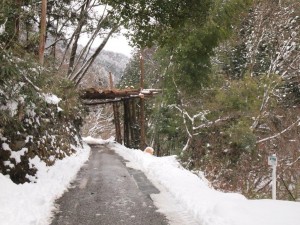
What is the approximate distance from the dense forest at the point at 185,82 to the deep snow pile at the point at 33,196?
442mm

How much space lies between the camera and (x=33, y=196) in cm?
744

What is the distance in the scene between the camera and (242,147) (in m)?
19.3

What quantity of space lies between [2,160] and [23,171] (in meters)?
0.66

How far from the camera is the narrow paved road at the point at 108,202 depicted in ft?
21.2

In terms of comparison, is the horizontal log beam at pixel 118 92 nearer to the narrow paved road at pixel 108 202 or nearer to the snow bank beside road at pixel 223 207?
the narrow paved road at pixel 108 202

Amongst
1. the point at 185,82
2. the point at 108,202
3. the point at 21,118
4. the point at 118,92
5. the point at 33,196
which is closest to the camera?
the point at 33,196

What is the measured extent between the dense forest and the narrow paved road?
4.80 ft

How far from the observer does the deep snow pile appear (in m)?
6.08

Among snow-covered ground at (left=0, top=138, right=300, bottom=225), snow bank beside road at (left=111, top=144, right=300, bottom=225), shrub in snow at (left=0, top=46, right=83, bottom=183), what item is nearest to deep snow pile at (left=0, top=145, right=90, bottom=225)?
snow-covered ground at (left=0, top=138, right=300, bottom=225)

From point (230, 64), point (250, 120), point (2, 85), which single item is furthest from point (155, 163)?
point (230, 64)

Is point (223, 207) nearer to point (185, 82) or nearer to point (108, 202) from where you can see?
point (108, 202)

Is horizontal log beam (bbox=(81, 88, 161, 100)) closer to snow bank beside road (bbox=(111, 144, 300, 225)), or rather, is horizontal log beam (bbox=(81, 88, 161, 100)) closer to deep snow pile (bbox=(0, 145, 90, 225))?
deep snow pile (bbox=(0, 145, 90, 225))

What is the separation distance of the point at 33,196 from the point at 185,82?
14.1m

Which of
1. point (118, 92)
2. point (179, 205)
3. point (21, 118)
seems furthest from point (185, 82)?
point (179, 205)
